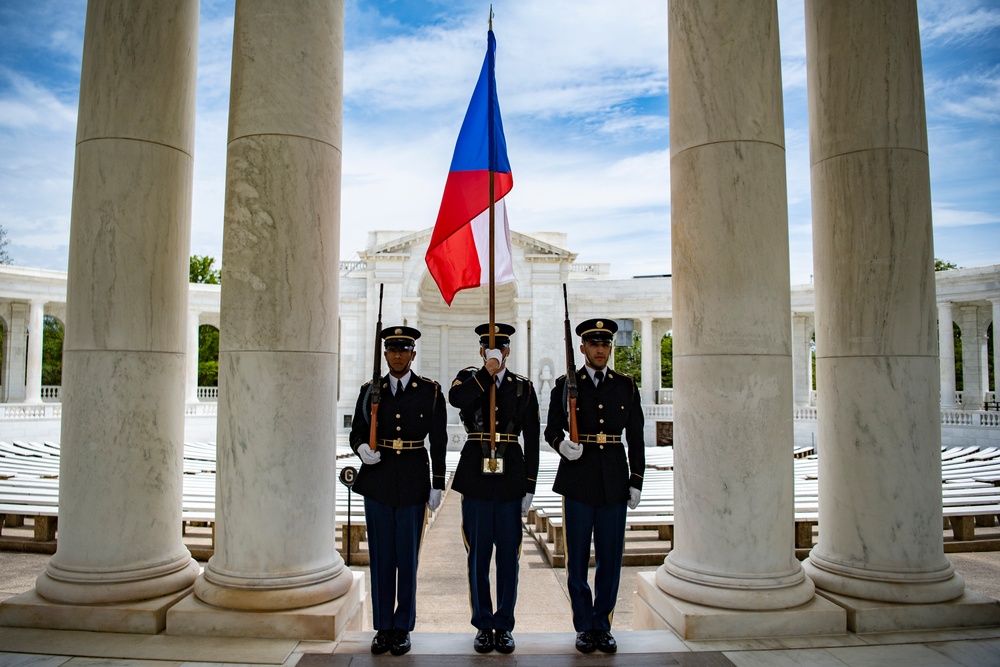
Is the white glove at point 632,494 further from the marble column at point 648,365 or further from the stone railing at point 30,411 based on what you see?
the marble column at point 648,365

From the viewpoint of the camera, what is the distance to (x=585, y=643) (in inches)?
322

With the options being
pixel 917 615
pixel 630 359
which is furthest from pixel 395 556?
pixel 630 359

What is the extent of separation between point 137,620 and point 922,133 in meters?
12.8

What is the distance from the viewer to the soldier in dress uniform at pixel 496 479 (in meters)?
8.48

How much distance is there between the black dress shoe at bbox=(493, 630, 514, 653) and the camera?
8.12 metres

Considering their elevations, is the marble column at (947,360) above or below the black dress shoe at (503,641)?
above

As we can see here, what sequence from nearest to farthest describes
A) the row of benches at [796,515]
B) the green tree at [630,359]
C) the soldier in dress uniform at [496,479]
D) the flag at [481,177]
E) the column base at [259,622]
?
the column base at [259,622] → the soldier in dress uniform at [496,479] → the flag at [481,177] → the row of benches at [796,515] → the green tree at [630,359]

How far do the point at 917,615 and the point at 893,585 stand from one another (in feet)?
1.41

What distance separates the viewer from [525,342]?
58.7m

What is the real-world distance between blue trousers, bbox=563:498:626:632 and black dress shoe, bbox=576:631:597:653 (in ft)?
0.51

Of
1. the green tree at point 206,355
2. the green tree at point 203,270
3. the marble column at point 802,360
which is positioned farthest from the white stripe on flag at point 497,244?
the green tree at point 203,270

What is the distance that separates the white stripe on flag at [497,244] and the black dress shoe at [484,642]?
15.1ft

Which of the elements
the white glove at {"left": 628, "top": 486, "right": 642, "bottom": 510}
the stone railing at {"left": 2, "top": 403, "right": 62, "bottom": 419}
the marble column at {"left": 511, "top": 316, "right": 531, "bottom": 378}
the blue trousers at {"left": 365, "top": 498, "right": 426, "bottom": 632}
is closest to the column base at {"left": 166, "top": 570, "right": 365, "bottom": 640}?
the blue trousers at {"left": 365, "top": 498, "right": 426, "bottom": 632}

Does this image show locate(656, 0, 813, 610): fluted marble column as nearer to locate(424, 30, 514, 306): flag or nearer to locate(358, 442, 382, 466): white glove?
locate(424, 30, 514, 306): flag
